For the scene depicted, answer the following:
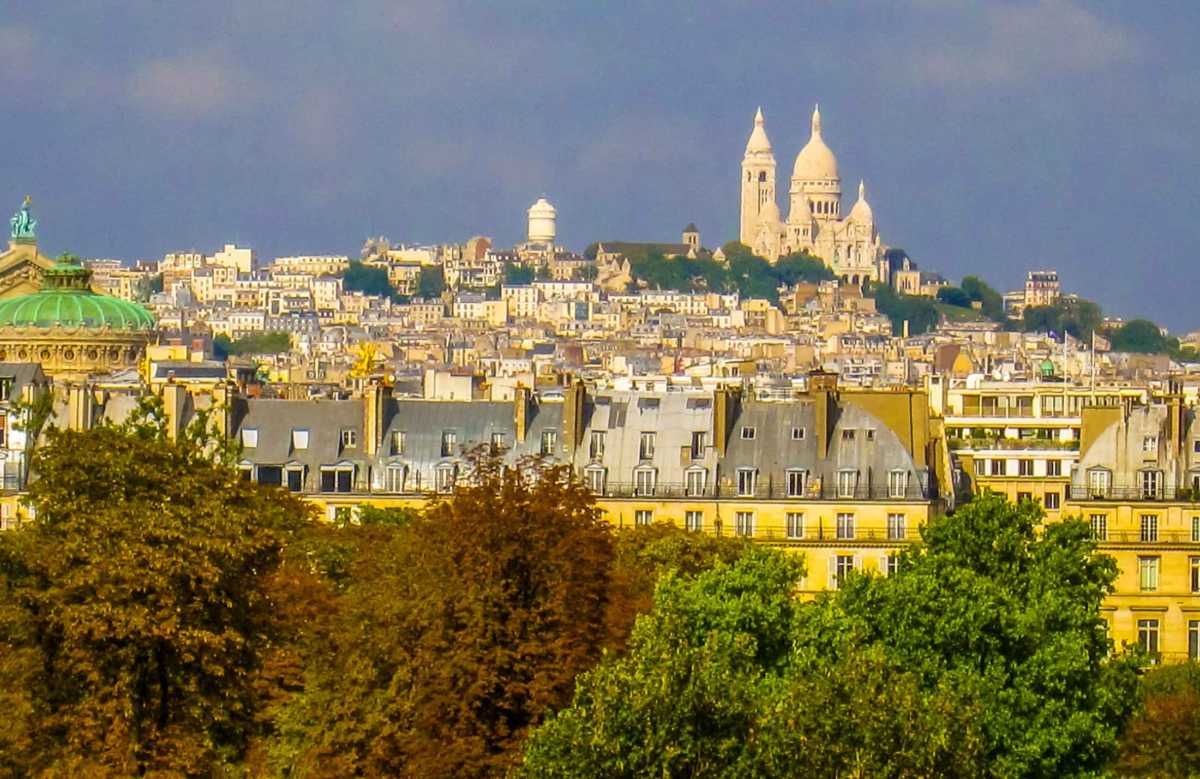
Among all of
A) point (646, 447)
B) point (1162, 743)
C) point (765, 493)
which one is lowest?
point (1162, 743)

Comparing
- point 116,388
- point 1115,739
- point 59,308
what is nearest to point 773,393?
point 59,308

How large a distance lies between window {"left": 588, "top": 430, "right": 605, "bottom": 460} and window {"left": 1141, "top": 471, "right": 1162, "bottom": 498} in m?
8.40

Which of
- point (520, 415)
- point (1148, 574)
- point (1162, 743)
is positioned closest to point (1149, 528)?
point (1148, 574)

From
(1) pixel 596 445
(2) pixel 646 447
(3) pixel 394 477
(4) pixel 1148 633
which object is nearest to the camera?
(4) pixel 1148 633

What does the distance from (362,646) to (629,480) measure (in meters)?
21.4

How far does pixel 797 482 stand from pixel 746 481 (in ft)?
2.66

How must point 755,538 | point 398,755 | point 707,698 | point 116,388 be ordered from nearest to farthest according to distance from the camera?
point 707,698 → point 398,755 → point 755,538 → point 116,388

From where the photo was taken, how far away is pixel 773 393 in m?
111

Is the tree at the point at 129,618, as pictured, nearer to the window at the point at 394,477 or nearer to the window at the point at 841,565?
the window at the point at 841,565

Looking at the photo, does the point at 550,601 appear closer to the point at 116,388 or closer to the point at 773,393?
the point at 116,388

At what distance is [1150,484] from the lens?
64250mm

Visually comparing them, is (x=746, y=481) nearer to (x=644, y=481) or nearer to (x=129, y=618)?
(x=644, y=481)

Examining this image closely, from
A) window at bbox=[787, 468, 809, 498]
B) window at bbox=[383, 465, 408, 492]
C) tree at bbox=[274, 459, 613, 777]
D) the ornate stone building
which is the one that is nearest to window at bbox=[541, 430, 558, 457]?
window at bbox=[383, 465, 408, 492]

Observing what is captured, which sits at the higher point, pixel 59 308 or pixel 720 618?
pixel 59 308
